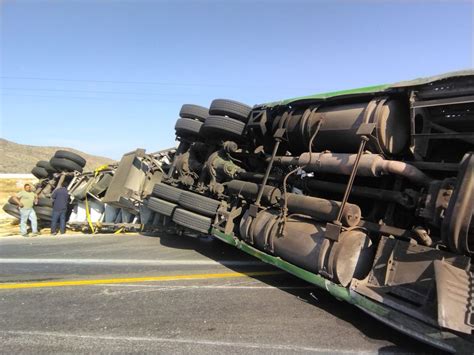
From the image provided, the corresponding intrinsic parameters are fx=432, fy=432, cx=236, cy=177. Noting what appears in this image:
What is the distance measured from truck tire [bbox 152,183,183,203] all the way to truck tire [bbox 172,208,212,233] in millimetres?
362

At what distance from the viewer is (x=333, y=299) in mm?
5168

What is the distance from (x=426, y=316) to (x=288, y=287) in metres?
2.20

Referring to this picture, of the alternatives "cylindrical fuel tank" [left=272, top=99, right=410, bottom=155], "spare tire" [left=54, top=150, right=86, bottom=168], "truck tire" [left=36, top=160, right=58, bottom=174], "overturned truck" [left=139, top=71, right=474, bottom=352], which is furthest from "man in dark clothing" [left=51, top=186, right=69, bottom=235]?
"cylindrical fuel tank" [left=272, top=99, right=410, bottom=155]

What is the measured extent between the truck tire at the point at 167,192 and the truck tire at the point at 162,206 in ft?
0.28

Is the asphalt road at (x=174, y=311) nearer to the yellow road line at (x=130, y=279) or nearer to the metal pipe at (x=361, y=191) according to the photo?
the yellow road line at (x=130, y=279)

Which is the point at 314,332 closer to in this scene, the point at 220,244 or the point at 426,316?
the point at 426,316

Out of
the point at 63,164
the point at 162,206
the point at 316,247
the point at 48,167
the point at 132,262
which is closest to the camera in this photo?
the point at 316,247

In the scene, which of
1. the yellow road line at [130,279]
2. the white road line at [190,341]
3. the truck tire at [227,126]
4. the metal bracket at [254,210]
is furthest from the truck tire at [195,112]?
the white road line at [190,341]

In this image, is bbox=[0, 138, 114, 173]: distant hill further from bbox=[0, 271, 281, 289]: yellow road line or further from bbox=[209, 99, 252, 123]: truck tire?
bbox=[0, 271, 281, 289]: yellow road line

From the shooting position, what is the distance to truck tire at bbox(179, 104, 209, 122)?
28.6 feet

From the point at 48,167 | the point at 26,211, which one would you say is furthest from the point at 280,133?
the point at 48,167

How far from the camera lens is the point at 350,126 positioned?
520 cm

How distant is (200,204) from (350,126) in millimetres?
3125

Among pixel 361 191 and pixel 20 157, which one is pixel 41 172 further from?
pixel 20 157
